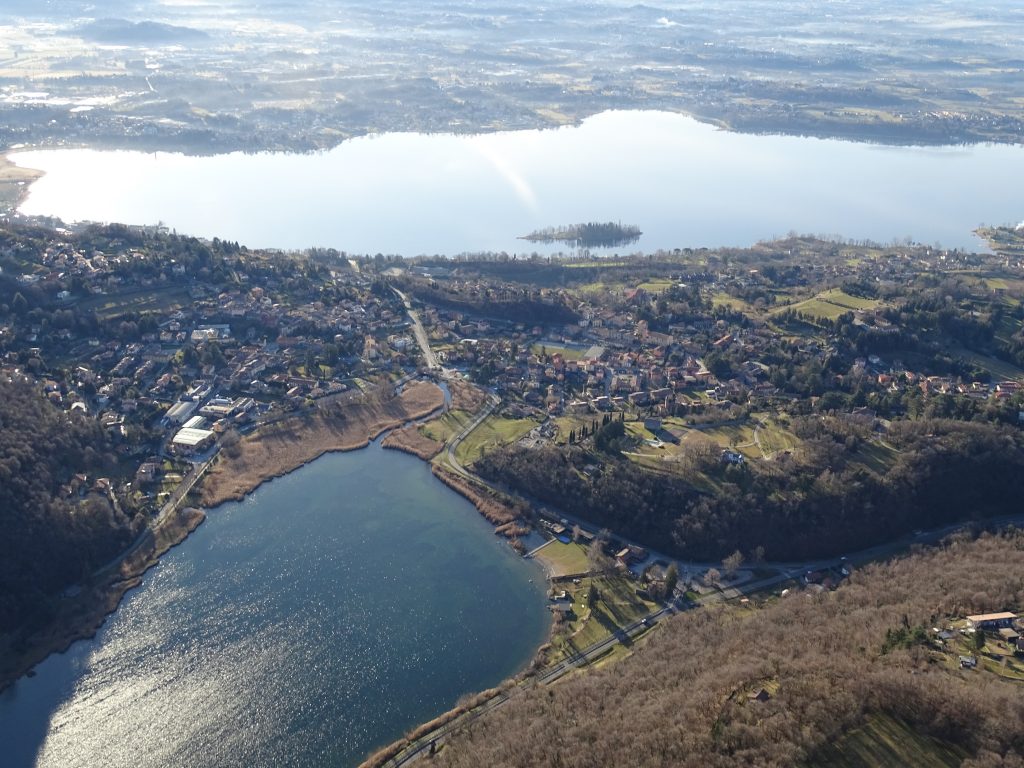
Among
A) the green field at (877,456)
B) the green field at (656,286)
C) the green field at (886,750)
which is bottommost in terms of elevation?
the green field at (656,286)

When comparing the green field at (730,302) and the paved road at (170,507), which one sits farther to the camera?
the green field at (730,302)

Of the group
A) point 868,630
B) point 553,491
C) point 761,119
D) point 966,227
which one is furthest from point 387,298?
point 761,119

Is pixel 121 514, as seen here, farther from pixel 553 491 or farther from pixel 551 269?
pixel 551 269

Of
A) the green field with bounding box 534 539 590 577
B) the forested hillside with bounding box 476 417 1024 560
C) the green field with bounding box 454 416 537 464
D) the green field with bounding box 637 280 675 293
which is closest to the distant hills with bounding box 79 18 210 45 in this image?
the green field with bounding box 637 280 675 293

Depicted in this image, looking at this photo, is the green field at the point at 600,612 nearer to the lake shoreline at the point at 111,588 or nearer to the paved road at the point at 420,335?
the lake shoreline at the point at 111,588

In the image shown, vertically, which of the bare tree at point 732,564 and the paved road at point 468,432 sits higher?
the bare tree at point 732,564

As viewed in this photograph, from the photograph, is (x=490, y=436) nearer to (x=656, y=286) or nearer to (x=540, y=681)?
(x=540, y=681)

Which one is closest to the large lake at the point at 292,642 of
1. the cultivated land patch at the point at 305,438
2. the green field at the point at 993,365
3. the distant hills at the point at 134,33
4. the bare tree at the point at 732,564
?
the cultivated land patch at the point at 305,438
